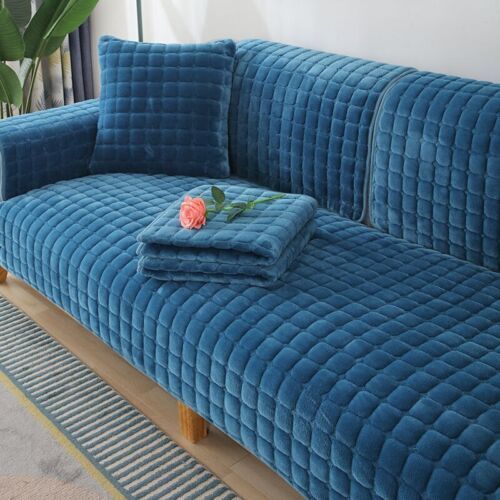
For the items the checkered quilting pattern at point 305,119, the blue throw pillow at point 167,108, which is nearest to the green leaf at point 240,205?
the checkered quilting pattern at point 305,119

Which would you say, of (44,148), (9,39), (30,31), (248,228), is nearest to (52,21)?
(30,31)

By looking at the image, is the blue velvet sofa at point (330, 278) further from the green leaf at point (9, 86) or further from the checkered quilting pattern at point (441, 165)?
the green leaf at point (9, 86)

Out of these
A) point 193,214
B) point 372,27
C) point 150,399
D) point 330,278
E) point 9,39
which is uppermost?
point 372,27

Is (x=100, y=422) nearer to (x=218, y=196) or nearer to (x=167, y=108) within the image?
(x=218, y=196)

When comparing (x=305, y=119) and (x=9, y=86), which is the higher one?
(x=305, y=119)

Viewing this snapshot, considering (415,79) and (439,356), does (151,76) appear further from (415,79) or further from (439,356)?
(439,356)

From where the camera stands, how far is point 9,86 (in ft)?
9.06

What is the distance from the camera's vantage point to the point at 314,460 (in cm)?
137

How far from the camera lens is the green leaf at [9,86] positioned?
272cm

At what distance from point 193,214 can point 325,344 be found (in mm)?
467

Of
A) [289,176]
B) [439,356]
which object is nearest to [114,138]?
[289,176]

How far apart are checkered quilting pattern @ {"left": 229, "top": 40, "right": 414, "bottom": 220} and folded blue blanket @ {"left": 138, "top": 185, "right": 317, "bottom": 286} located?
0.27 metres

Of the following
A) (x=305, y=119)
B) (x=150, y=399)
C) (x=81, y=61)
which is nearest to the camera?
(x=150, y=399)

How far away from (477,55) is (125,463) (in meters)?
1.31
